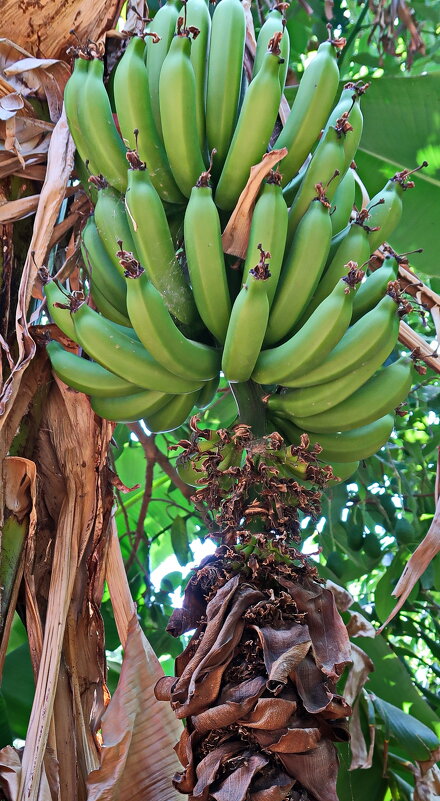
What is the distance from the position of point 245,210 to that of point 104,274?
0.92 feet

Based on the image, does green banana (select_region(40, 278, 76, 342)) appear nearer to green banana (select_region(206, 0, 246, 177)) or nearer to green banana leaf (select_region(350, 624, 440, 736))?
green banana (select_region(206, 0, 246, 177))

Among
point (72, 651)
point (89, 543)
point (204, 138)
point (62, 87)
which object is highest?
point (62, 87)

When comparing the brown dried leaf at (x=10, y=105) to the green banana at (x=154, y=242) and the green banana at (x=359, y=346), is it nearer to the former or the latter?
the green banana at (x=154, y=242)

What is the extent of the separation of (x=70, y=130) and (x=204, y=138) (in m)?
0.25

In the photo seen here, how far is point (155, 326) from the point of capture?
1161mm

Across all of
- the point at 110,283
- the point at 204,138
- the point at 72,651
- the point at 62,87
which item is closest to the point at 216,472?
the point at 110,283

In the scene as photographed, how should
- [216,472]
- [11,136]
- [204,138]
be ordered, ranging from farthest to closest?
[11,136], [204,138], [216,472]

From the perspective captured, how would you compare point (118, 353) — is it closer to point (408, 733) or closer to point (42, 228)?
point (42, 228)

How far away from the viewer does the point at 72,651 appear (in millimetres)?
1438

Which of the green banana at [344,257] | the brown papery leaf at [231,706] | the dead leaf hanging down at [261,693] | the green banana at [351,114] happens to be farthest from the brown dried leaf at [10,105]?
the brown papery leaf at [231,706]

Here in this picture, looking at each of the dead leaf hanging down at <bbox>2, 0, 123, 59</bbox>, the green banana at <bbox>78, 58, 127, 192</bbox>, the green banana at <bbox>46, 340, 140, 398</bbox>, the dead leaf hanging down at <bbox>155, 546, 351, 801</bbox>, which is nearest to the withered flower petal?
the dead leaf hanging down at <bbox>155, 546, 351, 801</bbox>

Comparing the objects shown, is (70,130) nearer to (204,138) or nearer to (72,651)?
(204,138)

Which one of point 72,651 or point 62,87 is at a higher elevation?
point 62,87

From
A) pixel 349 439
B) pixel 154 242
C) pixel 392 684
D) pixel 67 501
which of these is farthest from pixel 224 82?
pixel 392 684
